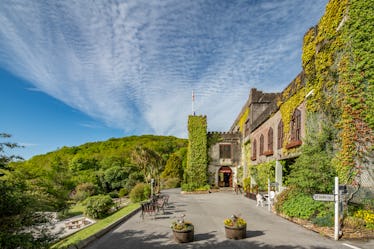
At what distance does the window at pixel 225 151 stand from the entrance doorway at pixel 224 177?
4.63 ft

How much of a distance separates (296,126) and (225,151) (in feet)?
52.3

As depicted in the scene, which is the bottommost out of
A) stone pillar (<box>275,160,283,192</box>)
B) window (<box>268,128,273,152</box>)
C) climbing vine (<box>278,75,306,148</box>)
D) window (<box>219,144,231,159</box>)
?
stone pillar (<box>275,160,283,192</box>)

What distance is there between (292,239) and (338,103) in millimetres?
5862

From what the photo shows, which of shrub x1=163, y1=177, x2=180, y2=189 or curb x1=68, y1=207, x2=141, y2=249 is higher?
curb x1=68, y1=207, x2=141, y2=249

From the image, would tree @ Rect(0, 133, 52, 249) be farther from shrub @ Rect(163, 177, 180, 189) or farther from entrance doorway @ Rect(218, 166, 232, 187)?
shrub @ Rect(163, 177, 180, 189)

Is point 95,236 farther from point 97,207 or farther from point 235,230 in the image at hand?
point 97,207

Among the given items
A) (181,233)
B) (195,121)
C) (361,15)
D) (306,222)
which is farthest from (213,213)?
(195,121)

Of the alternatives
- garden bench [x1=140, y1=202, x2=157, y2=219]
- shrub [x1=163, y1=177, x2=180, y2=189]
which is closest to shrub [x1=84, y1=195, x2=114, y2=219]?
garden bench [x1=140, y1=202, x2=157, y2=219]

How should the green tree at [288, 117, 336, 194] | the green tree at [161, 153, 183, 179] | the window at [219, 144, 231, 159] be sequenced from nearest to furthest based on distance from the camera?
the green tree at [288, 117, 336, 194] → the window at [219, 144, 231, 159] → the green tree at [161, 153, 183, 179]

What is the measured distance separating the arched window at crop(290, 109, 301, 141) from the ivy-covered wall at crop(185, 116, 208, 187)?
48.2 ft

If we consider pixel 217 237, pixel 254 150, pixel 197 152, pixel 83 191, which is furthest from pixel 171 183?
pixel 217 237

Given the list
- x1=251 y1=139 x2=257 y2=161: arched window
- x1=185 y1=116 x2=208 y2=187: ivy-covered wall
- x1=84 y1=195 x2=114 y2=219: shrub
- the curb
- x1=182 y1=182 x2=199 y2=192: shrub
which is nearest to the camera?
the curb

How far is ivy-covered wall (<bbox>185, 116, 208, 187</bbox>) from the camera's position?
2727cm

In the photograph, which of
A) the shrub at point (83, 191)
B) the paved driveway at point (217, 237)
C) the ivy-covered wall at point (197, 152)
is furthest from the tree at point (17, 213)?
the shrub at point (83, 191)
